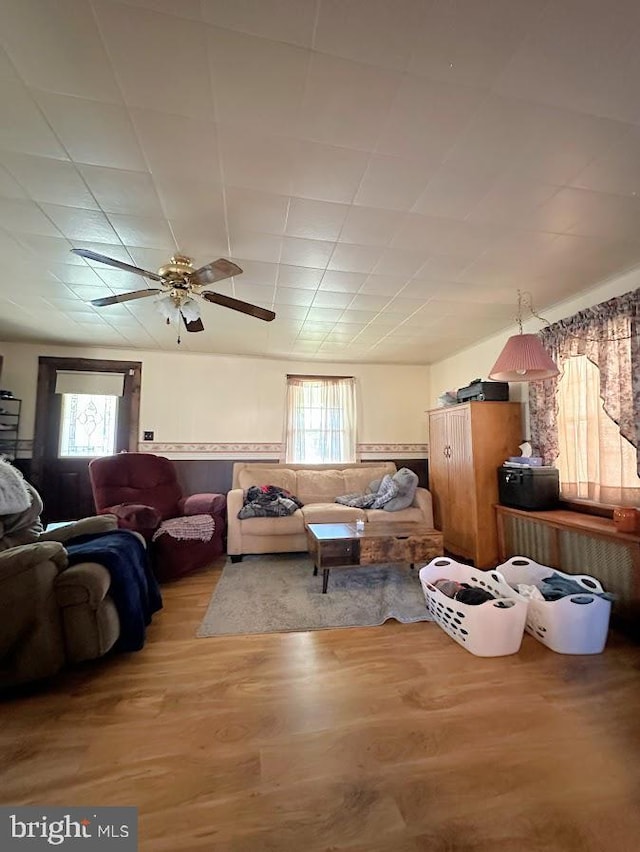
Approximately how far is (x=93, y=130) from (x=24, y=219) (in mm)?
940

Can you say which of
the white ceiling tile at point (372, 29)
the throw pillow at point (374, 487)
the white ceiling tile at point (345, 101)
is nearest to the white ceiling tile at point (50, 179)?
the white ceiling tile at point (345, 101)

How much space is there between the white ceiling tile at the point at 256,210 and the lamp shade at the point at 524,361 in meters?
1.73

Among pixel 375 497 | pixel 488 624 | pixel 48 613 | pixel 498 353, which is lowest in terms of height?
pixel 488 624

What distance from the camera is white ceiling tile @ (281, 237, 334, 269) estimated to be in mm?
2172

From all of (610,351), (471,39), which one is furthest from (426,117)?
(610,351)

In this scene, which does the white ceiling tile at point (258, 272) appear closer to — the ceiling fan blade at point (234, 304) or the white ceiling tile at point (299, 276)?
the white ceiling tile at point (299, 276)

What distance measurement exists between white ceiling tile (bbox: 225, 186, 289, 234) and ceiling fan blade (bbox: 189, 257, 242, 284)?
0.77ft

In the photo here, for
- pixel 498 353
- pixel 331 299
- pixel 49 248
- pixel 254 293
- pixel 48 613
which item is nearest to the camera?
pixel 48 613

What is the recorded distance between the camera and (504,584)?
7.35 ft

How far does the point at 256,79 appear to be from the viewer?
3.97 ft

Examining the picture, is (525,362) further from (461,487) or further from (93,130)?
(93,130)

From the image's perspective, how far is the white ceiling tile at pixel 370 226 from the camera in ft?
6.22

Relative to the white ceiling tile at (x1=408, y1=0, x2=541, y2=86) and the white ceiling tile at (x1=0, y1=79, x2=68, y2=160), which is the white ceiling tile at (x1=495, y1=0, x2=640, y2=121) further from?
the white ceiling tile at (x1=0, y1=79, x2=68, y2=160)

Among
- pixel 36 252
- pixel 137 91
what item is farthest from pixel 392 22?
pixel 36 252
